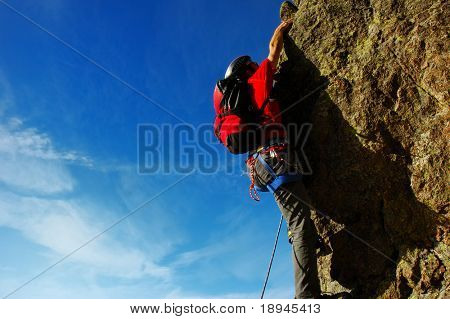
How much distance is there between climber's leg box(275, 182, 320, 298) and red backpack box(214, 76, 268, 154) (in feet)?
3.90

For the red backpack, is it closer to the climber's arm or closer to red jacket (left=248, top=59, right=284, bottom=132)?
red jacket (left=248, top=59, right=284, bottom=132)

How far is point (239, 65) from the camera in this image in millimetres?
7883

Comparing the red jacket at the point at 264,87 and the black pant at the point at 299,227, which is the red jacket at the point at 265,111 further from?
the black pant at the point at 299,227

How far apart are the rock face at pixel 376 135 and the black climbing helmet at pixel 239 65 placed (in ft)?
3.35

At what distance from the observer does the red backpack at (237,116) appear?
744 cm

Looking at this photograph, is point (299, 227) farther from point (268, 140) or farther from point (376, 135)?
point (376, 135)

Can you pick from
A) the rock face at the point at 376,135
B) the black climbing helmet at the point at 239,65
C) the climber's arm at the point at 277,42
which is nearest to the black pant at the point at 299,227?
the rock face at the point at 376,135

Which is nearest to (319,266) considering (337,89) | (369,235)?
(369,235)

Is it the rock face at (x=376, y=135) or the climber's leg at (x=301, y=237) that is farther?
the climber's leg at (x=301, y=237)

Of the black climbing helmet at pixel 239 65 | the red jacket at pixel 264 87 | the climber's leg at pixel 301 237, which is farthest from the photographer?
the black climbing helmet at pixel 239 65

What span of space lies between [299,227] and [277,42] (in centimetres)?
392

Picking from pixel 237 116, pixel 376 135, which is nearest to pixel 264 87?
pixel 237 116

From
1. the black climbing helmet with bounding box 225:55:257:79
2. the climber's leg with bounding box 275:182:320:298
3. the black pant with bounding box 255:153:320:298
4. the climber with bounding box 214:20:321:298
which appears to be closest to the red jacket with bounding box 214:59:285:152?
the climber with bounding box 214:20:321:298
